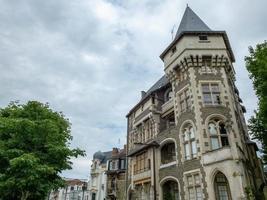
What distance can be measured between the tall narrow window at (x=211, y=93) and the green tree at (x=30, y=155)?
1206cm

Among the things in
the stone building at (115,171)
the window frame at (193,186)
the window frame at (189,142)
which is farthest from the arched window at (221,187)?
the stone building at (115,171)

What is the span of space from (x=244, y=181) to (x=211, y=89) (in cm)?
884

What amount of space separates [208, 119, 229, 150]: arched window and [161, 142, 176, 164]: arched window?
5659 mm

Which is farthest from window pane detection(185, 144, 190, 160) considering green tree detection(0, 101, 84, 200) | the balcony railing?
green tree detection(0, 101, 84, 200)

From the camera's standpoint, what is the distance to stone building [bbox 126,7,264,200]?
1875 centimetres

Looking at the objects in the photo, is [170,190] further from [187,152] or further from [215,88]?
[215,88]

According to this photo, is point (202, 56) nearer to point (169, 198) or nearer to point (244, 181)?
point (244, 181)

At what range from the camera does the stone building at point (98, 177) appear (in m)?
52.6

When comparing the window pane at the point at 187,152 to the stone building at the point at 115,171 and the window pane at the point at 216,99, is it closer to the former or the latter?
the window pane at the point at 216,99

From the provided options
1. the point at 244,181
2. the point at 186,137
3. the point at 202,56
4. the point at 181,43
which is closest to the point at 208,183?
the point at 244,181

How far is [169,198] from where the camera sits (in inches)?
923

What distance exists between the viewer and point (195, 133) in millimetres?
21250

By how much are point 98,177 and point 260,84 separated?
4366 cm

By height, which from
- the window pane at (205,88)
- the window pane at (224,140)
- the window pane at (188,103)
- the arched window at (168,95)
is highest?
the arched window at (168,95)
